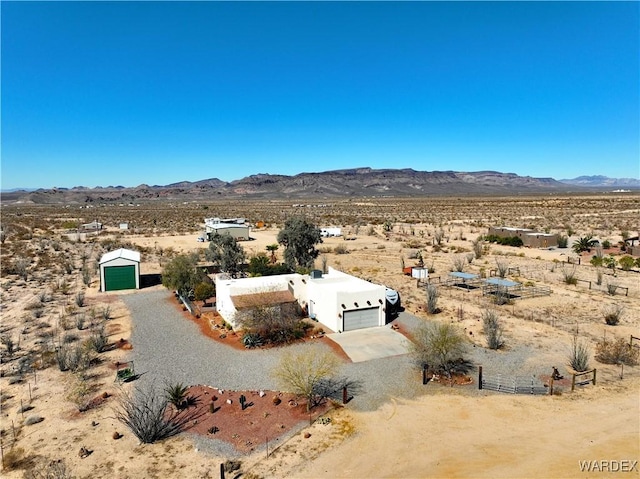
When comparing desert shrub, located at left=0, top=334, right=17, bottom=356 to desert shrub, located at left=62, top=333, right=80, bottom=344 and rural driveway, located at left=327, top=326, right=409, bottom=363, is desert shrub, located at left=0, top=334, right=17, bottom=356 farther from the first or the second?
rural driveway, located at left=327, top=326, right=409, bottom=363

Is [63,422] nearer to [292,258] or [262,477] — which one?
[262,477]

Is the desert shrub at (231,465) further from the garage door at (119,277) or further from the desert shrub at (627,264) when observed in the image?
the desert shrub at (627,264)

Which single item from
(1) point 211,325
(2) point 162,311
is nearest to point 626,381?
(1) point 211,325

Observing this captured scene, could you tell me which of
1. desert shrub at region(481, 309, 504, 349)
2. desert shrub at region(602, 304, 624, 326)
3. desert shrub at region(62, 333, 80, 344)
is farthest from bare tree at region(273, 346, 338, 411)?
desert shrub at region(602, 304, 624, 326)

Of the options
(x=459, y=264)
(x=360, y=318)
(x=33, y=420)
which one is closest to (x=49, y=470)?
(x=33, y=420)

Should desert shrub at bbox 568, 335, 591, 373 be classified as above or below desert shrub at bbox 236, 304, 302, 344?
below

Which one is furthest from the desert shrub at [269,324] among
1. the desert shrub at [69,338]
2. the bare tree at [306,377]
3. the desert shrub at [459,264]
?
the desert shrub at [459,264]
